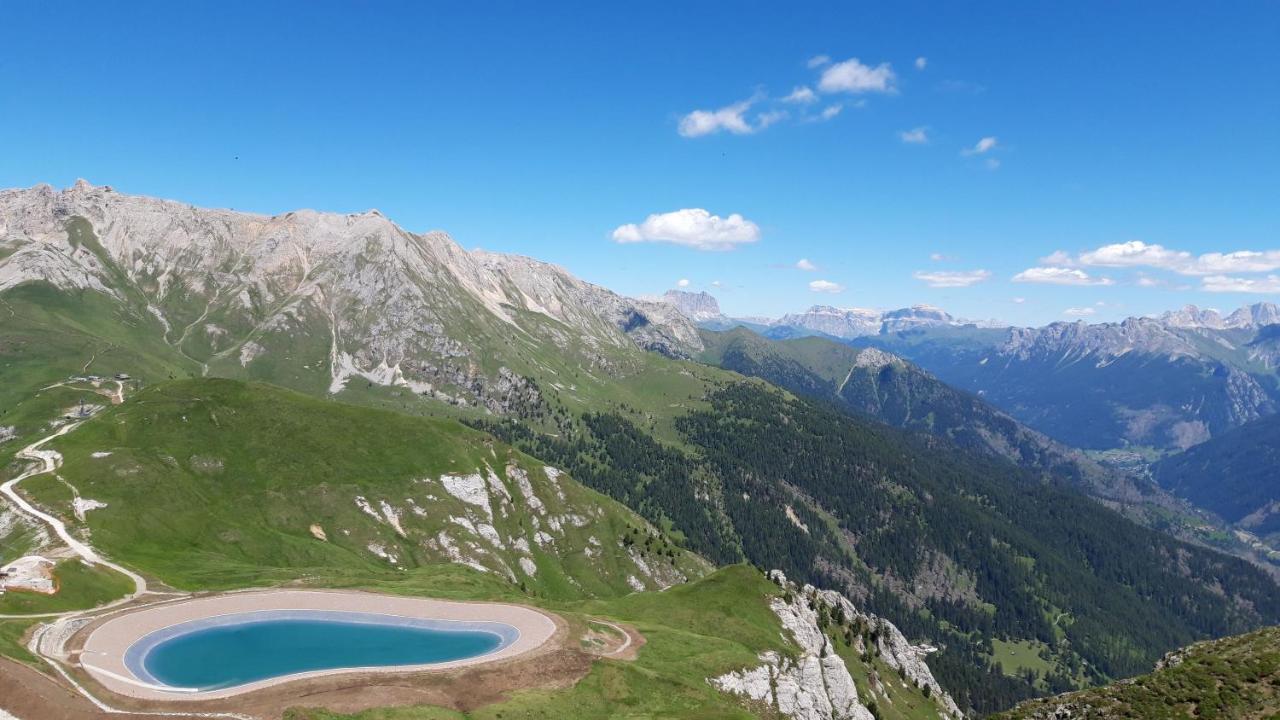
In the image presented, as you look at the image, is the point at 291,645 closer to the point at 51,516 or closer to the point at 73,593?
the point at 73,593

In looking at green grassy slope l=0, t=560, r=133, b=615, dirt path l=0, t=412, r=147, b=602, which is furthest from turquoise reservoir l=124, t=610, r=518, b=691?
dirt path l=0, t=412, r=147, b=602

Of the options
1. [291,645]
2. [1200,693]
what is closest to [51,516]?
[291,645]

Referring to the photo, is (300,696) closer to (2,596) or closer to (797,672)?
(2,596)

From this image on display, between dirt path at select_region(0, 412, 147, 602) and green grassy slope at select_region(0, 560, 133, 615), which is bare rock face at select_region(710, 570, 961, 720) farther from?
dirt path at select_region(0, 412, 147, 602)

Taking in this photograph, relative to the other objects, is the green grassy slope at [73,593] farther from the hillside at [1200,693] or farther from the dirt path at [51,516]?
the hillside at [1200,693]

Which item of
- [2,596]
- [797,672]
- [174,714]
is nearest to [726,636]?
[797,672]

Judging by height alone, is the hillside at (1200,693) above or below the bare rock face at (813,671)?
above

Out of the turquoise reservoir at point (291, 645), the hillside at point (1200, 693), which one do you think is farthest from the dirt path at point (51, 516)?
the hillside at point (1200, 693)

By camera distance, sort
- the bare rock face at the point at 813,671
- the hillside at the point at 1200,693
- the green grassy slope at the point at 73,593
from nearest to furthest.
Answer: the hillside at the point at 1200,693
the green grassy slope at the point at 73,593
the bare rock face at the point at 813,671
